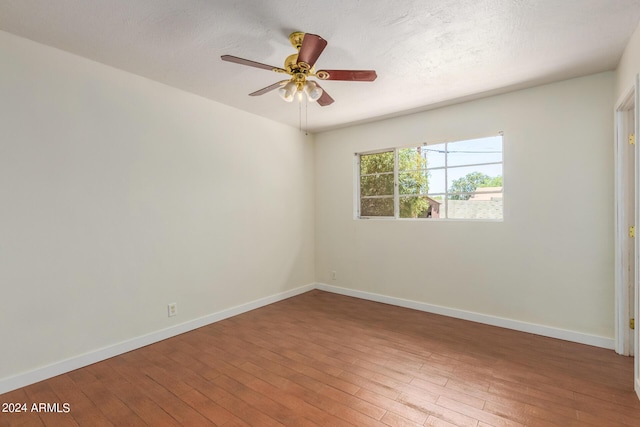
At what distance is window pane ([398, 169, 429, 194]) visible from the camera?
3.86 meters

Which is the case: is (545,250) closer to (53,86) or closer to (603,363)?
(603,363)

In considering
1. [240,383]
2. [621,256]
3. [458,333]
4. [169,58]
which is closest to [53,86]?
[169,58]

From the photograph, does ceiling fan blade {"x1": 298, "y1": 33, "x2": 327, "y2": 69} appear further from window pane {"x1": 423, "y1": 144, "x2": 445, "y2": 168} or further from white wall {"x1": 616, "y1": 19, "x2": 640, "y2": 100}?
window pane {"x1": 423, "y1": 144, "x2": 445, "y2": 168}

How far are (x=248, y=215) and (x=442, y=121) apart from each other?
2621 millimetres

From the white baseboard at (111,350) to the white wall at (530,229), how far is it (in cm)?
200

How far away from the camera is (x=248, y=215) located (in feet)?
12.6

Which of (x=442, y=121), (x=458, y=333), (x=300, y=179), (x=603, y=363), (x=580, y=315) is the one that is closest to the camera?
(x=603, y=363)

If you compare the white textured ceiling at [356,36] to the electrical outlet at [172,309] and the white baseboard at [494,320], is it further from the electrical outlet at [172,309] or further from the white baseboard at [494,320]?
the white baseboard at [494,320]

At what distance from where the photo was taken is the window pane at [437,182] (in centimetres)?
368

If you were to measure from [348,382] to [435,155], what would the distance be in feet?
9.08

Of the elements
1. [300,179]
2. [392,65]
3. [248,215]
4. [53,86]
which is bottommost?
[248,215]

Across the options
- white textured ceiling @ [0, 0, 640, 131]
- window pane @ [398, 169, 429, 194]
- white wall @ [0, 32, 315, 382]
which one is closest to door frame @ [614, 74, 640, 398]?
white textured ceiling @ [0, 0, 640, 131]

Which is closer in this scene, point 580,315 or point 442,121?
point 580,315

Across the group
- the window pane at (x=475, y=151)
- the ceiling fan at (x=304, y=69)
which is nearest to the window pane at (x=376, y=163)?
the window pane at (x=475, y=151)
